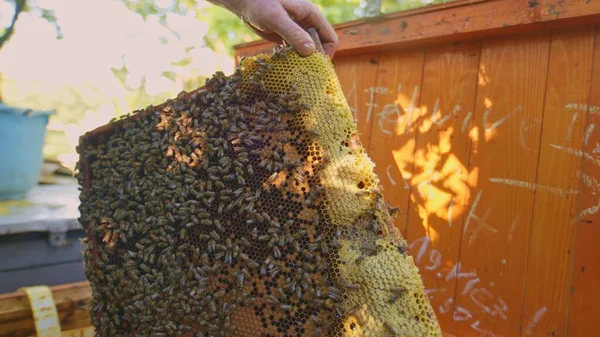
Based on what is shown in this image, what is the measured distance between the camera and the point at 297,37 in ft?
6.91

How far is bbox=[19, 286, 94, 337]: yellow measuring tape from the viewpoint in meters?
2.75

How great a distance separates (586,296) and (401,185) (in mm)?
1652

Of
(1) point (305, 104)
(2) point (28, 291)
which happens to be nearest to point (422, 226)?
(1) point (305, 104)

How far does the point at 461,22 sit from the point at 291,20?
1964mm

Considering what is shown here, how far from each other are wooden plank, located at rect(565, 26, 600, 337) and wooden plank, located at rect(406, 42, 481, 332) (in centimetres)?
84

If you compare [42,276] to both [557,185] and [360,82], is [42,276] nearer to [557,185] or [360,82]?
Result: [360,82]

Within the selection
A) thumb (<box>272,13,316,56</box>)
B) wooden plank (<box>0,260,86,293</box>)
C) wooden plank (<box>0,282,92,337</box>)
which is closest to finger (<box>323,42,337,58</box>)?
thumb (<box>272,13,316,56</box>)

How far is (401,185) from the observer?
413 cm

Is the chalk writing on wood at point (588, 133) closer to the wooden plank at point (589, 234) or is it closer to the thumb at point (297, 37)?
the wooden plank at point (589, 234)

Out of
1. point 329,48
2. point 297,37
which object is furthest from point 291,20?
point 329,48

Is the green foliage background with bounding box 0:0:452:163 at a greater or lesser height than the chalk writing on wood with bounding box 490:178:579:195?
greater

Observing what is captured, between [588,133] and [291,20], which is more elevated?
[291,20]

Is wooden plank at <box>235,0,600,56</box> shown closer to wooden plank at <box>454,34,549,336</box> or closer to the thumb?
wooden plank at <box>454,34,549,336</box>

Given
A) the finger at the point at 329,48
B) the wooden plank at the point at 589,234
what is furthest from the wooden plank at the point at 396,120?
the finger at the point at 329,48
